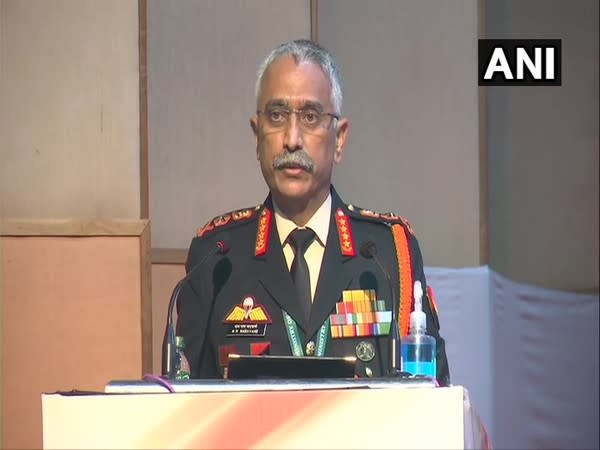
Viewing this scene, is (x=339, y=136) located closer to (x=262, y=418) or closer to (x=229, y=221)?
(x=229, y=221)

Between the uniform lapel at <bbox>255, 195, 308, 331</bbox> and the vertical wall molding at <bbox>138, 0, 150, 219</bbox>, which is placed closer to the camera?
the uniform lapel at <bbox>255, 195, 308, 331</bbox>

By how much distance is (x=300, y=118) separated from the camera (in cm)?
247

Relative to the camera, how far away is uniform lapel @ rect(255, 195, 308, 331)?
238cm

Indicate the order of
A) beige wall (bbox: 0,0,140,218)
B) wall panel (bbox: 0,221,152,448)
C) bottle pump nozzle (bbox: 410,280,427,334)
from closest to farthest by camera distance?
bottle pump nozzle (bbox: 410,280,427,334), wall panel (bbox: 0,221,152,448), beige wall (bbox: 0,0,140,218)

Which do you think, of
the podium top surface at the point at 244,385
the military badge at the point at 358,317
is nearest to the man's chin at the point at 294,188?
the military badge at the point at 358,317

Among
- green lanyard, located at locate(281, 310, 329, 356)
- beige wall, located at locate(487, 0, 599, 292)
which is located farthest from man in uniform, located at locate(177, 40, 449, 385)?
beige wall, located at locate(487, 0, 599, 292)

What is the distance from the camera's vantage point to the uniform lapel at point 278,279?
238 centimetres

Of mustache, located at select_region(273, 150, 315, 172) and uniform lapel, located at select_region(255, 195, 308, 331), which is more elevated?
mustache, located at select_region(273, 150, 315, 172)

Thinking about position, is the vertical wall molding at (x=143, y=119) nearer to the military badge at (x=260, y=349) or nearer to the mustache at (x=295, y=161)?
the mustache at (x=295, y=161)

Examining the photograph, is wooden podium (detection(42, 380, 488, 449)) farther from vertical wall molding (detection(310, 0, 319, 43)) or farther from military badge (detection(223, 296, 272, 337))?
vertical wall molding (detection(310, 0, 319, 43))

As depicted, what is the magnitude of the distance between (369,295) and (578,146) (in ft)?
8.31

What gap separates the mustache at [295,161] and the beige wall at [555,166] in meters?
2.31

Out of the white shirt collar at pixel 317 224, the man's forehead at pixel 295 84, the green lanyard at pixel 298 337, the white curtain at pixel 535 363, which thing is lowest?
the white curtain at pixel 535 363

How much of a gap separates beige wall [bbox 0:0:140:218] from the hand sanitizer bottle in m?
1.47
